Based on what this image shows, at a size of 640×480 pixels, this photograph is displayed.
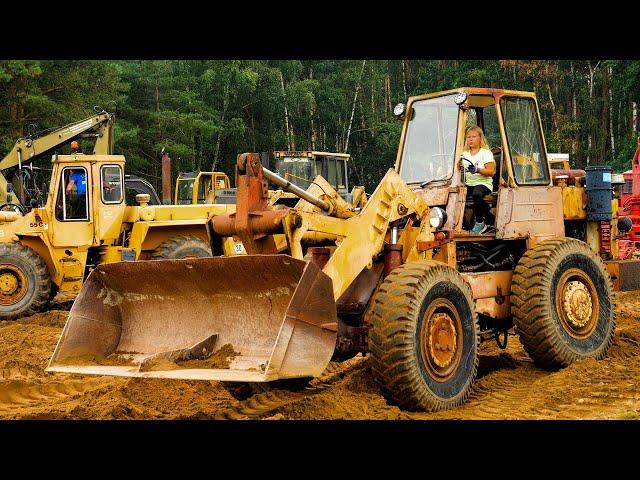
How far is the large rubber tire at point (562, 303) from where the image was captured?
7375mm

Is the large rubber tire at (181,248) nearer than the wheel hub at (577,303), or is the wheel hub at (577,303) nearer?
the wheel hub at (577,303)

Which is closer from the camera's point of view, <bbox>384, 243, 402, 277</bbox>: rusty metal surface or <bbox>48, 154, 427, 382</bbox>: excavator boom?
<bbox>48, 154, 427, 382</bbox>: excavator boom

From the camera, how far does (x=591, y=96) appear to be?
3550 cm

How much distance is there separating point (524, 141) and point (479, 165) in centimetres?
87

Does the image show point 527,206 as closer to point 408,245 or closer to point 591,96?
point 408,245

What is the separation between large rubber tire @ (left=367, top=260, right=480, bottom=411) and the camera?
19.4ft

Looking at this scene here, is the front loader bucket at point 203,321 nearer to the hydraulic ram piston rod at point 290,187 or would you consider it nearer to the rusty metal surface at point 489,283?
the hydraulic ram piston rod at point 290,187

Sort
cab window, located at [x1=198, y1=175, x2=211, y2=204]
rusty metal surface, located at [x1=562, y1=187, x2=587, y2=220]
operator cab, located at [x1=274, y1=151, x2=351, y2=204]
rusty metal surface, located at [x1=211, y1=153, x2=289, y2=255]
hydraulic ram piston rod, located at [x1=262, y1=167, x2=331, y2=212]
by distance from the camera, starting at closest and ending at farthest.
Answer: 1. rusty metal surface, located at [x1=211, y1=153, x2=289, y2=255]
2. hydraulic ram piston rod, located at [x1=262, y1=167, x2=331, y2=212]
3. rusty metal surface, located at [x1=562, y1=187, x2=587, y2=220]
4. cab window, located at [x1=198, y1=175, x2=211, y2=204]
5. operator cab, located at [x1=274, y1=151, x2=351, y2=204]

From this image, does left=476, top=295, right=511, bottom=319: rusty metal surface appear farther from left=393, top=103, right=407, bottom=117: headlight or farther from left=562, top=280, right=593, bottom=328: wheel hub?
left=393, top=103, right=407, bottom=117: headlight

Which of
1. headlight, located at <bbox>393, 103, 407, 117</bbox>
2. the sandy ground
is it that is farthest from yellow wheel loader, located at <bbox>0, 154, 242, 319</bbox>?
headlight, located at <bbox>393, 103, 407, 117</bbox>

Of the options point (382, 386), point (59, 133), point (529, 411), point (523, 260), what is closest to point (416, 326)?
point (382, 386)

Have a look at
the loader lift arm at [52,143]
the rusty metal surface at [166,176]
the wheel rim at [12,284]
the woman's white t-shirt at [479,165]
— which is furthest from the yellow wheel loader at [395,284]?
the rusty metal surface at [166,176]

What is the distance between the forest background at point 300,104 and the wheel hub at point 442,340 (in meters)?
22.3

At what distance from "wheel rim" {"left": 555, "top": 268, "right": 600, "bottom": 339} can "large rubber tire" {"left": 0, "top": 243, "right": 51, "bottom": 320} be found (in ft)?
27.6
